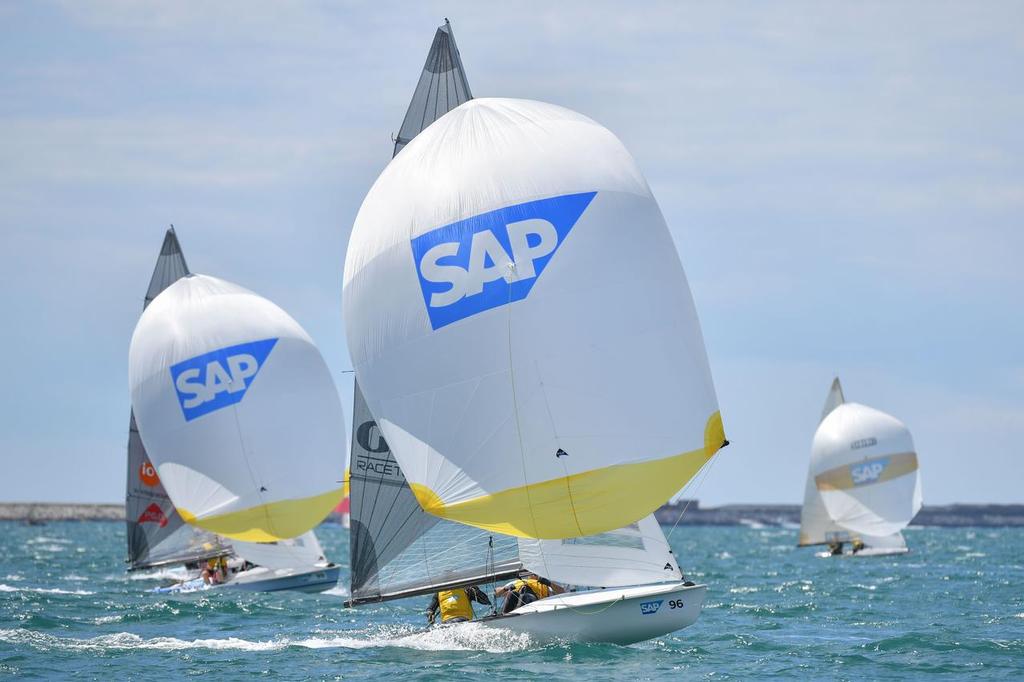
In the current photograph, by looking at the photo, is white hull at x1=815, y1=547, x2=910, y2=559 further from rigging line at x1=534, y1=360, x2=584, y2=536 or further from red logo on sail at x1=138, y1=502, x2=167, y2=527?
rigging line at x1=534, y1=360, x2=584, y2=536

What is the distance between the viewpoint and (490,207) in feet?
69.5

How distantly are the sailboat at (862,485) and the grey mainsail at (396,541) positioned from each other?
138ft

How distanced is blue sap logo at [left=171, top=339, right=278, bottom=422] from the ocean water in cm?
489

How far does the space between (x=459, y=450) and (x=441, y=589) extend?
405 centimetres

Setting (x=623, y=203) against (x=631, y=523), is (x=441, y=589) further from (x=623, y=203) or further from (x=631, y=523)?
(x=623, y=203)

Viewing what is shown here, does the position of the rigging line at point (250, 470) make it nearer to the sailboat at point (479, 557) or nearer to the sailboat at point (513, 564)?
the sailboat at point (513, 564)

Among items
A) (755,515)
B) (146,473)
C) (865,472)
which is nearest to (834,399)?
(865,472)

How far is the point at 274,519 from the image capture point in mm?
37594

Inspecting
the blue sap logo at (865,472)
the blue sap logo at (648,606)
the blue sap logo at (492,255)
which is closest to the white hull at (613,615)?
the blue sap logo at (648,606)

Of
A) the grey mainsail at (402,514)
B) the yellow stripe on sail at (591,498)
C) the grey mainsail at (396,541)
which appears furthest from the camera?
the grey mainsail at (402,514)

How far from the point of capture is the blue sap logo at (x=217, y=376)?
37.8 meters

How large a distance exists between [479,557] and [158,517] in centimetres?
2309

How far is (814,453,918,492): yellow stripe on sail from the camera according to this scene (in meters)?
64.8

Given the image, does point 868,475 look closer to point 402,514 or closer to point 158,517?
point 158,517
